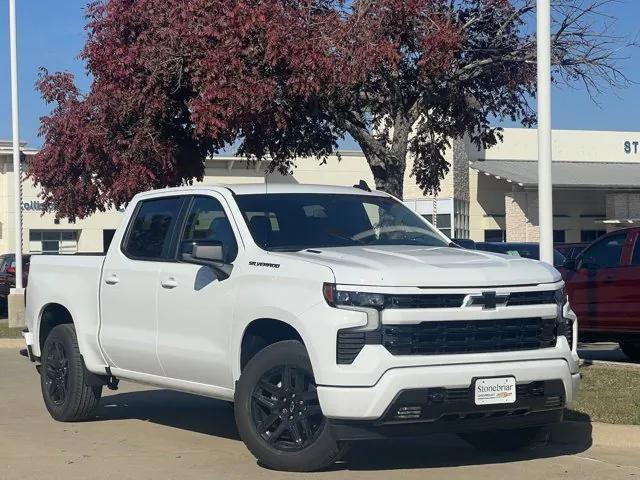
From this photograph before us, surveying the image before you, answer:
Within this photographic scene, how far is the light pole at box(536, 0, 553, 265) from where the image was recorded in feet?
38.5

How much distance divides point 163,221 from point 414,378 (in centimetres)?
312

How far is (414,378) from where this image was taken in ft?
23.4

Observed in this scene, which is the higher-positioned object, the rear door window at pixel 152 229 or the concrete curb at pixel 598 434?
the rear door window at pixel 152 229

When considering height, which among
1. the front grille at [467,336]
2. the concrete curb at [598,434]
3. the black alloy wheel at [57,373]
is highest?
the front grille at [467,336]

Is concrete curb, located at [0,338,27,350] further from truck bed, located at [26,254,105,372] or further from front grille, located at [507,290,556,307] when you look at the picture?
front grille, located at [507,290,556,307]

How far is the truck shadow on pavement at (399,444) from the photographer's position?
834cm

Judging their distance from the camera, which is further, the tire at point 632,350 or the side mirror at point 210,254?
the tire at point 632,350

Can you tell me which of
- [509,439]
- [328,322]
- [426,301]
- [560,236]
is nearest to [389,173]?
[509,439]

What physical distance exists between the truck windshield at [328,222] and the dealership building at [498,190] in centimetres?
2795

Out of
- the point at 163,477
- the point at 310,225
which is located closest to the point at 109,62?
the point at 310,225

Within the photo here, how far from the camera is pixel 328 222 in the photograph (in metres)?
8.82

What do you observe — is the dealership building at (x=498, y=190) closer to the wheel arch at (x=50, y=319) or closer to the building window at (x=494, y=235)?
the building window at (x=494, y=235)

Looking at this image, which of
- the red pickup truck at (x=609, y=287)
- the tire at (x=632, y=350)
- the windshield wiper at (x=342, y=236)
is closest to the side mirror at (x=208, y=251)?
the windshield wiper at (x=342, y=236)

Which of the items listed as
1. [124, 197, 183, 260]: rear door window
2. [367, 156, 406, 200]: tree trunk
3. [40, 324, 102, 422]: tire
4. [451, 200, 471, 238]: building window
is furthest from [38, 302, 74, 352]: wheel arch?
[451, 200, 471, 238]: building window
